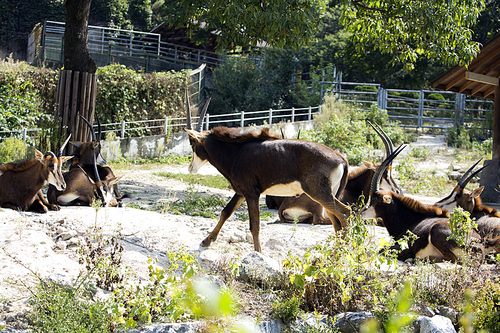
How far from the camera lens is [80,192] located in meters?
8.29

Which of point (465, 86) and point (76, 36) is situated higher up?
point (76, 36)

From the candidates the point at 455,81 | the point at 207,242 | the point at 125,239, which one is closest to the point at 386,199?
the point at 207,242

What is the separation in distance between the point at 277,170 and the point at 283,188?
260mm

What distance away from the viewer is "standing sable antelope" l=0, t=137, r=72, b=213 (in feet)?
23.8

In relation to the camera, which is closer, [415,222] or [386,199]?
[415,222]

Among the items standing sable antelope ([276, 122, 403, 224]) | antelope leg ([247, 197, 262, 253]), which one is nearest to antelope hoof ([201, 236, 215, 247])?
antelope leg ([247, 197, 262, 253])

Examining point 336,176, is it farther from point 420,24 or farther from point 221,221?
point 420,24

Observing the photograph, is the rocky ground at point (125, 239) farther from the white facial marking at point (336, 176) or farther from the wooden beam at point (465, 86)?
the wooden beam at point (465, 86)

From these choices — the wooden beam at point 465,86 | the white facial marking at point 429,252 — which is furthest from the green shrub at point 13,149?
the wooden beam at point 465,86

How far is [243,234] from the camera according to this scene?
7.13 m

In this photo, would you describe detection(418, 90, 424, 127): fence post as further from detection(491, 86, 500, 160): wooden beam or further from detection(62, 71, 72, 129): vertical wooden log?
detection(62, 71, 72, 129): vertical wooden log

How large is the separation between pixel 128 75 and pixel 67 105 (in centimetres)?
692

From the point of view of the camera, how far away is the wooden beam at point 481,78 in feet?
36.8

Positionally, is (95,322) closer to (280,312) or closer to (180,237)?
(280,312)
